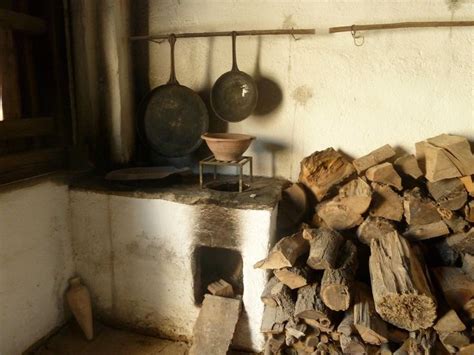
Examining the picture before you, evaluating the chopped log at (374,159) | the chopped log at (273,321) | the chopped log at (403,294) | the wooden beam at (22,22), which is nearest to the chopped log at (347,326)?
the chopped log at (403,294)

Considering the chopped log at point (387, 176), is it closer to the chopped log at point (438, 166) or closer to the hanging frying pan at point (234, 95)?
the chopped log at point (438, 166)

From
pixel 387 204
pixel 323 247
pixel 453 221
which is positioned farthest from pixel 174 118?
pixel 453 221

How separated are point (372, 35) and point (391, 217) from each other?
47.6 inches

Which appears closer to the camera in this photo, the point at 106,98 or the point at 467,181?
the point at 467,181

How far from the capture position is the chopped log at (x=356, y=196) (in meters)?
2.10

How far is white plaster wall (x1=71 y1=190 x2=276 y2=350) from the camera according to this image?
7.39 ft

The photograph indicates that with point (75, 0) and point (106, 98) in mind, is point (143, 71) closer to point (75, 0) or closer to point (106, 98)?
point (106, 98)

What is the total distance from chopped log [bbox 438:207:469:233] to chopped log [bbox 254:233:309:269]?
0.76m

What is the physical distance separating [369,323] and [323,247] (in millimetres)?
412

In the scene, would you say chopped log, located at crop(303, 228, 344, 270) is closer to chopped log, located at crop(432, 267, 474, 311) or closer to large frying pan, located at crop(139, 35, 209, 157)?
chopped log, located at crop(432, 267, 474, 311)

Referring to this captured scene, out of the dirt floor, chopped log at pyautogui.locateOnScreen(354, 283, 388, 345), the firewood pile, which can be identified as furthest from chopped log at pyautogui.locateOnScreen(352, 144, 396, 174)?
the dirt floor

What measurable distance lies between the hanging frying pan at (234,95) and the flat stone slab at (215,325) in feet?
4.17

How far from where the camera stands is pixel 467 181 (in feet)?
6.67

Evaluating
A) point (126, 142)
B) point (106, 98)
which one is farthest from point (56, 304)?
point (106, 98)
